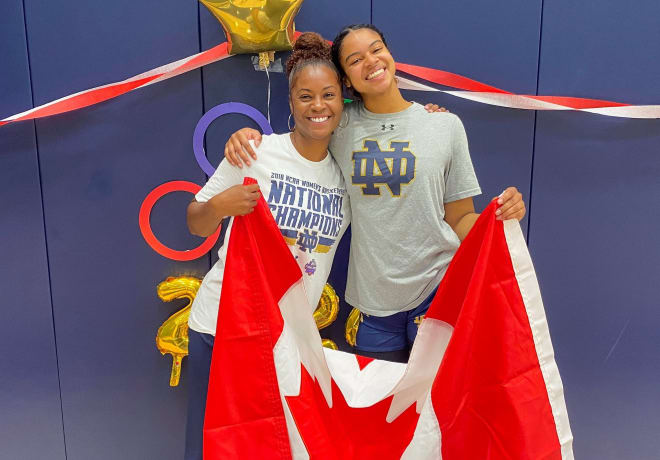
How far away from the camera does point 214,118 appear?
1698 mm

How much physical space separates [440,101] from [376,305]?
71 centimetres

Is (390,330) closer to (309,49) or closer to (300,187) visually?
(300,187)

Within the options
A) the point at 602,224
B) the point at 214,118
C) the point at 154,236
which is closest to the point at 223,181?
the point at 214,118

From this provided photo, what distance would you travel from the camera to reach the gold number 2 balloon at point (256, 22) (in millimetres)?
1495

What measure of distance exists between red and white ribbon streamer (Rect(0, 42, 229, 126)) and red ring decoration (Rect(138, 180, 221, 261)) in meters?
0.32

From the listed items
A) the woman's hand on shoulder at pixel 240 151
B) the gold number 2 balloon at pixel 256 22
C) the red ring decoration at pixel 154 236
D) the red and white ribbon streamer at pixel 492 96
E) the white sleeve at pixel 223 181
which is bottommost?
the red ring decoration at pixel 154 236

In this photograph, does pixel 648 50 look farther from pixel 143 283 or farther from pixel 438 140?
pixel 143 283

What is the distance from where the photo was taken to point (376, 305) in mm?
1541

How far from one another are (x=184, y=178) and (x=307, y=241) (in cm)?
56

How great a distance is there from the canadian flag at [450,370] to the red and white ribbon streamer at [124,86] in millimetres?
593

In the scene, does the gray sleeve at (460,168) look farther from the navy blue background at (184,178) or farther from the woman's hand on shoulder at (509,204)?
the navy blue background at (184,178)

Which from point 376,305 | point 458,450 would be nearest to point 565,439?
point 458,450

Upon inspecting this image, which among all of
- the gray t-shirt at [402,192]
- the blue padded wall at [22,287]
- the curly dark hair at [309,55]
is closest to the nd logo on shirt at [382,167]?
the gray t-shirt at [402,192]

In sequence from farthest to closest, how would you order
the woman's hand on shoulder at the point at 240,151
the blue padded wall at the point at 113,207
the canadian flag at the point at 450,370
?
the blue padded wall at the point at 113,207
the woman's hand on shoulder at the point at 240,151
the canadian flag at the point at 450,370
